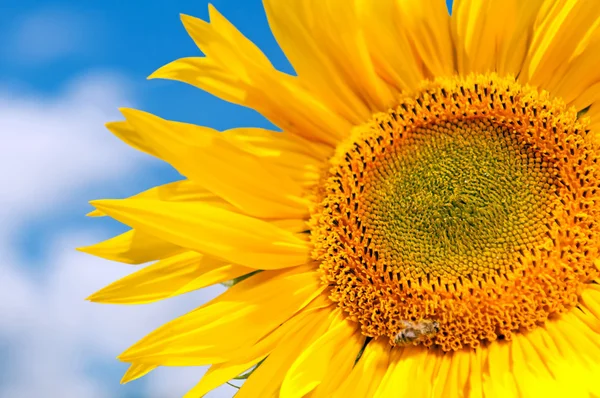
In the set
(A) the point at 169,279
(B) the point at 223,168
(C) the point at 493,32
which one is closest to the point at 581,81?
(C) the point at 493,32

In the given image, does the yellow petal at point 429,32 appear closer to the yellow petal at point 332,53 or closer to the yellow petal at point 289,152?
the yellow petal at point 332,53

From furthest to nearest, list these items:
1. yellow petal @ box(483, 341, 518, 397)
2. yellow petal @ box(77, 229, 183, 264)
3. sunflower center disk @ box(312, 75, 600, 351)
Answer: yellow petal @ box(77, 229, 183, 264) < sunflower center disk @ box(312, 75, 600, 351) < yellow petal @ box(483, 341, 518, 397)

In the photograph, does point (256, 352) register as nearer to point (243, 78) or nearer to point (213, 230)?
point (213, 230)

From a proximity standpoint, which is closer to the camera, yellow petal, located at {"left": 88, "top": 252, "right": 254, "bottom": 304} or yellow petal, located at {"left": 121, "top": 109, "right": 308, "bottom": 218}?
yellow petal, located at {"left": 121, "top": 109, "right": 308, "bottom": 218}

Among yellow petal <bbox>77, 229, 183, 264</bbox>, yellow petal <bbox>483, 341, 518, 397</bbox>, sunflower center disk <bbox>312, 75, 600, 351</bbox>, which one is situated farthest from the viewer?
yellow petal <bbox>77, 229, 183, 264</bbox>

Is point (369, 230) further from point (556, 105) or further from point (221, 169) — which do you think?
point (556, 105)

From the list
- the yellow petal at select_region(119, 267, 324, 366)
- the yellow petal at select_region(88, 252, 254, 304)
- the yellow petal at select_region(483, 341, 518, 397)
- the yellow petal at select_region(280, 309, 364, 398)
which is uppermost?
the yellow petal at select_region(88, 252, 254, 304)

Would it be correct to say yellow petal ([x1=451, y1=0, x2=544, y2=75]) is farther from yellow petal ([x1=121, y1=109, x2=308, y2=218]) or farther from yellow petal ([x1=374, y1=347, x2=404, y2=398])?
yellow petal ([x1=374, y1=347, x2=404, y2=398])

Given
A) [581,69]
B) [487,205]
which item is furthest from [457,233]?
[581,69]

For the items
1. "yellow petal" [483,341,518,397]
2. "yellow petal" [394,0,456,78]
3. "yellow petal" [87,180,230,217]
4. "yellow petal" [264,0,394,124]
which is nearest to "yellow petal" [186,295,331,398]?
"yellow petal" [87,180,230,217]
